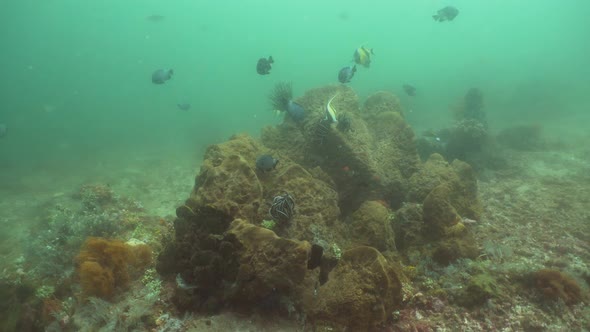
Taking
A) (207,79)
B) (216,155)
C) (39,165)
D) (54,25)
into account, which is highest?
(54,25)

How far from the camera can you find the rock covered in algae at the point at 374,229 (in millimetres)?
5711

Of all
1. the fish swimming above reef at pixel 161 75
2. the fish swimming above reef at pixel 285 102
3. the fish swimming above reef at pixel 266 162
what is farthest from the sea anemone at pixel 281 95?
the fish swimming above reef at pixel 161 75

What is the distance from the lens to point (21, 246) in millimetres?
10273

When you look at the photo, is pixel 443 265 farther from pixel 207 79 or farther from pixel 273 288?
pixel 207 79

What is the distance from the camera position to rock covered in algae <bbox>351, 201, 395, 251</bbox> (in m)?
5.71

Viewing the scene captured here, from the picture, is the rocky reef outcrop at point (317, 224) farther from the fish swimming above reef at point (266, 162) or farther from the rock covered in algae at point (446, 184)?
the fish swimming above reef at point (266, 162)

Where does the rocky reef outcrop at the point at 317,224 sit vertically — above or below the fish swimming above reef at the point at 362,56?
below

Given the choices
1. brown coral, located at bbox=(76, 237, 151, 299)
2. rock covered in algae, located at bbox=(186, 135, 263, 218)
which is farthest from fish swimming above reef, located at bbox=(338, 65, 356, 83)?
brown coral, located at bbox=(76, 237, 151, 299)

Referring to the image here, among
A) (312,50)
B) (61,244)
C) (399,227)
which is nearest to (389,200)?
(399,227)

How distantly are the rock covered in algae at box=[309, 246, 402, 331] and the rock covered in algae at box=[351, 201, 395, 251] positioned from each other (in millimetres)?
1569

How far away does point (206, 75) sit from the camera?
146750 mm

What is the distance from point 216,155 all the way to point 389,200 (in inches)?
192

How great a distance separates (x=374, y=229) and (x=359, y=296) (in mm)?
2154

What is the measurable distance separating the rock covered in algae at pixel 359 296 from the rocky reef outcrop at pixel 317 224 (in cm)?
1
